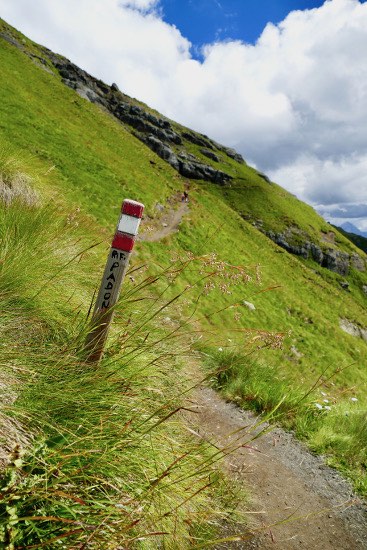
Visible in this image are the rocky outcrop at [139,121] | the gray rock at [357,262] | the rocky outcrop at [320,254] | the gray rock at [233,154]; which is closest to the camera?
the rocky outcrop at [320,254]

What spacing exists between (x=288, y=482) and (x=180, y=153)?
10931 cm

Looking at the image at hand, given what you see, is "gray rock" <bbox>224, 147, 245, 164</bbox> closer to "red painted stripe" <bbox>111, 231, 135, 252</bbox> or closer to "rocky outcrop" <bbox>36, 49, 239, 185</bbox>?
"rocky outcrop" <bbox>36, 49, 239, 185</bbox>

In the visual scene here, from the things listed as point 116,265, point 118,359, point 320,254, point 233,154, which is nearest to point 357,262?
point 320,254

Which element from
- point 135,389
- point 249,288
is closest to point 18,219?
point 135,389

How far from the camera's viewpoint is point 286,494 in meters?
4.57

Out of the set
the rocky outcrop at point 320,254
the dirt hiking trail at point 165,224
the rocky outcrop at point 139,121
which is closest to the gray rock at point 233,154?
the rocky outcrop at point 139,121

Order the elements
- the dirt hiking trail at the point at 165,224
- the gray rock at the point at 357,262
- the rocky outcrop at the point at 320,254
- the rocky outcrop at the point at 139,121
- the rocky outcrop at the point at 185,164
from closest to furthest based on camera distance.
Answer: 1. the dirt hiking trail at the point at 165,224
2. the rocky outcrop at the point at 320,254
3. the rocky outcrop at the point at 185,164
4. the rocky outcrop at the point at 139,121
5. the gray rock at the point at 357,262

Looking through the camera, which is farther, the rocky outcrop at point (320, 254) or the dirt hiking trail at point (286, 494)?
the rocky outcrop at point (320, 254)

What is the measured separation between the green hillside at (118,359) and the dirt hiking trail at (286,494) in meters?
0.33

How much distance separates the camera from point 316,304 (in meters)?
32.2

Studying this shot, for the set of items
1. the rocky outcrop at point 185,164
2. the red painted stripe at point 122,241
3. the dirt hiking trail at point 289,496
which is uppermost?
the rocky outcrop at point 185,164

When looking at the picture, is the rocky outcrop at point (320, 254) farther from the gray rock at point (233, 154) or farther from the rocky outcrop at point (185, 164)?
the gray rock at point (233, 154)

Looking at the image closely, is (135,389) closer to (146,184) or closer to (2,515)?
(2,515)

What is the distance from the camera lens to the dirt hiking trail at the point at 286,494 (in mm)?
3697
